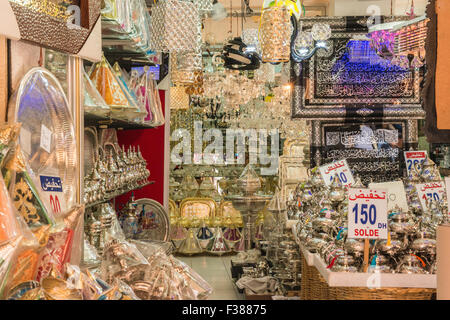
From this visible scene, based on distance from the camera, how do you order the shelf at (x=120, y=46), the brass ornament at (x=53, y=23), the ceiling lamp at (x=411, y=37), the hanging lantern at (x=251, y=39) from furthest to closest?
the hanging lantern at (x=251, y=39) → the ceiling lamp at (x=411, y=37) → the shelf at (x=120, y=46) → the brass ornament at (x=53, y=23)

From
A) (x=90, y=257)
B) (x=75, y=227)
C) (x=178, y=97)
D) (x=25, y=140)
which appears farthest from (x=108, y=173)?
(x=178, y=97)

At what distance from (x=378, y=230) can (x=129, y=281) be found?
3.52ft

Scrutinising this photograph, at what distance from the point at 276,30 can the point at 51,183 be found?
2.10m

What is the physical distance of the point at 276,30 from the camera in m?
3.27

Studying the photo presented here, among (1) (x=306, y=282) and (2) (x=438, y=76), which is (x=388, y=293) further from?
(2) (x=438, y=76)

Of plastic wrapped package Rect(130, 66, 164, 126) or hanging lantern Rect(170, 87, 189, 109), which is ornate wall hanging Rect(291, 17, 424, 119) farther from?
plastic wrapped package Rect(130, 66, 164, 126)

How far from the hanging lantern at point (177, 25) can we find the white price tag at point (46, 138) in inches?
39.8

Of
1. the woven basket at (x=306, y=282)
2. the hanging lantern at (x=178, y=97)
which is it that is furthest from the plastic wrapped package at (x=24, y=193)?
the hanging lantern at (x=178, y=97)

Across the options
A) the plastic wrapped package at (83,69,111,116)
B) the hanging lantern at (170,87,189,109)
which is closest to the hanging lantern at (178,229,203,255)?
the hanging lantern at (170,87,189,109)

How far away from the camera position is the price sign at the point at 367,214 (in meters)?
1.99

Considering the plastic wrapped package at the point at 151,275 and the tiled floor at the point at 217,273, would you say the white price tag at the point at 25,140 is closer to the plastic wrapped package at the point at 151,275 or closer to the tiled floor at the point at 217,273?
the plastic wrapped package at the point at 151,275

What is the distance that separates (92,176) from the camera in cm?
264

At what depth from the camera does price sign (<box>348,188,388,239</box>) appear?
78.2 inches

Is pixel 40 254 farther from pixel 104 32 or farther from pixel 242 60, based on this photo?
pixel 242 60
